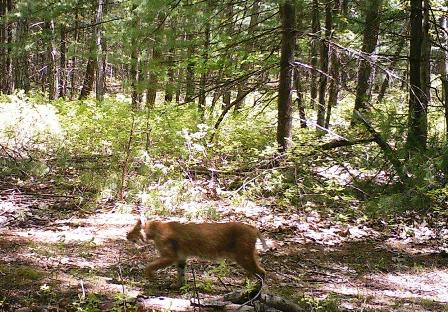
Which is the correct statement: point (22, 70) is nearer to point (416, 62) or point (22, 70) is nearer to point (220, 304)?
point (416, 62)

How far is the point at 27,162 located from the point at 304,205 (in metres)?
5.25

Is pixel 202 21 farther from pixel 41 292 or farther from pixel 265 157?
pixel 41 292

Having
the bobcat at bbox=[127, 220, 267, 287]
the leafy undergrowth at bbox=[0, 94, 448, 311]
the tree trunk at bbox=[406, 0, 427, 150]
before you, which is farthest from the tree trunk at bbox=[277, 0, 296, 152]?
the bobcat at bbox=[127, 220, 267, 287]

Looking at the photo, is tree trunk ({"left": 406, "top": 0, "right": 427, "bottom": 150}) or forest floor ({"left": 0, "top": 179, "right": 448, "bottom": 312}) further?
tree trunk ({"left": 406, "top": 0, "right": 427, "bottom": 150})

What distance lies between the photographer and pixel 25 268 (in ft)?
17.7

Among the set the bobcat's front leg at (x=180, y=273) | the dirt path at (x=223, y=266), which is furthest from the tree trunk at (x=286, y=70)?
the bobcat's front leg at (x=180, y=273)

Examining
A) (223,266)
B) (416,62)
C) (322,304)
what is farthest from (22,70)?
(322,304)

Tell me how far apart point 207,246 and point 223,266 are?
2.44ft

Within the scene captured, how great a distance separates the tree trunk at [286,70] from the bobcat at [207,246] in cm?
459

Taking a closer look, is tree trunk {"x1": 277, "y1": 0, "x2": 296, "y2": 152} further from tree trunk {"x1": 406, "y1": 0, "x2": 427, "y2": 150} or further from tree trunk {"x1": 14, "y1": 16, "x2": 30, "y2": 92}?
tree trunk {"x1": 14, "y1": 16, "x2": 30, "y2": 92}

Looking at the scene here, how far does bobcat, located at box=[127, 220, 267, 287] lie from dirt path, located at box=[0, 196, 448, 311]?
0.90 feet

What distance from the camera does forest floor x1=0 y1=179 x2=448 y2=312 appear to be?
4855mm

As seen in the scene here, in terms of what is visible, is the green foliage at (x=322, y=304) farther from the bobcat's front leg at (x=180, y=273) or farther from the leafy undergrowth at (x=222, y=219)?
the bobcat's front leg at (x=180, y=273)

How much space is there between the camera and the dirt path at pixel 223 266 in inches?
190
